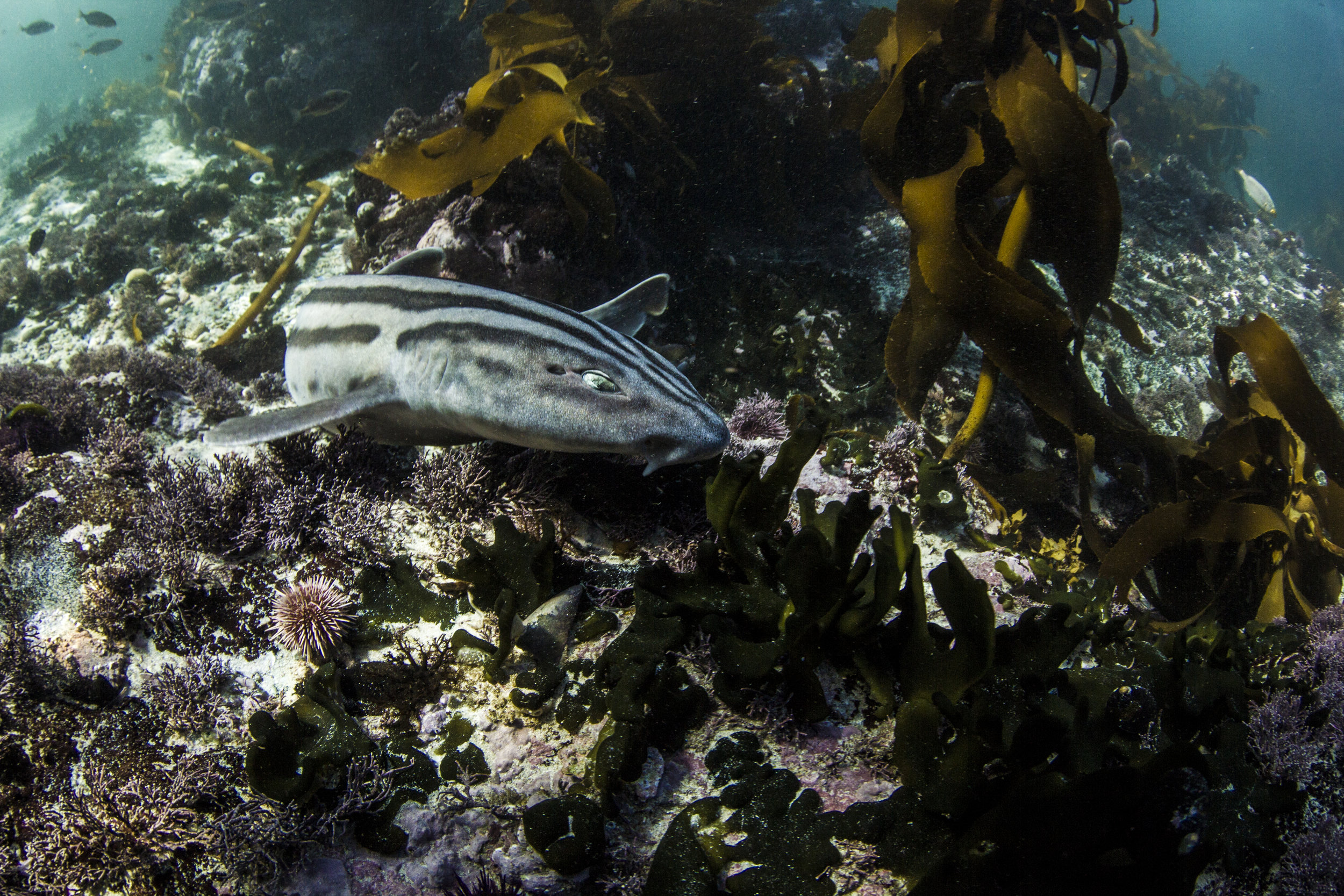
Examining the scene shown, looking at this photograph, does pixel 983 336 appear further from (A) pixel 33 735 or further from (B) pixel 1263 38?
(B) pixel 1263 38

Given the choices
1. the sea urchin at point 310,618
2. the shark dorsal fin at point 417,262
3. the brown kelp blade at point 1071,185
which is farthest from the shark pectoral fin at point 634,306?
the brown kelp blade at point 1071,185

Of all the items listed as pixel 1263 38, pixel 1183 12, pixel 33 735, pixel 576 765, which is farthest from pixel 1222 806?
pixel 1183 12

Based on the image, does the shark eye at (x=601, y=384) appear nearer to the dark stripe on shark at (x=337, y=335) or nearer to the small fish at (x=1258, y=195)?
the dark stripe on shark at (x=337, y=335)

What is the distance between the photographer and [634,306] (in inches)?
145

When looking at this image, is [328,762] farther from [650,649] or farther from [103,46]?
[103,46]

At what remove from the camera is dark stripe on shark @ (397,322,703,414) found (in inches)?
96.5

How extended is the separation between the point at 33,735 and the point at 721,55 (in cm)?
686

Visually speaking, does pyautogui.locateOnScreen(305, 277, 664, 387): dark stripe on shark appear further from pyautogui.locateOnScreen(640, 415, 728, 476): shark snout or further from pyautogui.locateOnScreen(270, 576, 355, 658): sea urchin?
pyautogui.locateOnScreen(270, 576, 355, 658): sea urchin

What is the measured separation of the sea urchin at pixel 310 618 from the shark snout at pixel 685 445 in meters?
1.37

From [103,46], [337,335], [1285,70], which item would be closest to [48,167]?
[103,46]

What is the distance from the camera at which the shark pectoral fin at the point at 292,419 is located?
2.59 metres

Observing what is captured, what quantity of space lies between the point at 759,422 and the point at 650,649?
179 centimetres

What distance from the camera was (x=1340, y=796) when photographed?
1.81m

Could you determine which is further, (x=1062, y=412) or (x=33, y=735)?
(x=1062, y=412)
